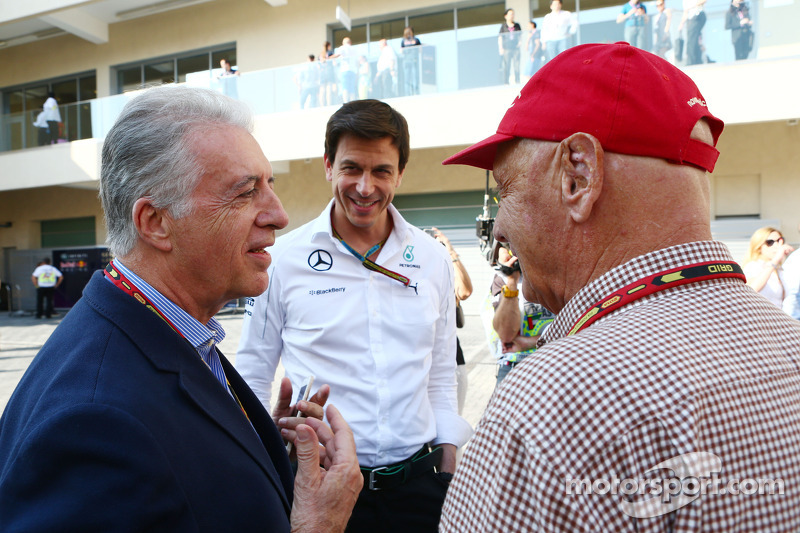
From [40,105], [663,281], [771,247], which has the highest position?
[40,105]

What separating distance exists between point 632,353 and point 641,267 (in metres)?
0.24

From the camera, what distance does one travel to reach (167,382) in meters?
1.19

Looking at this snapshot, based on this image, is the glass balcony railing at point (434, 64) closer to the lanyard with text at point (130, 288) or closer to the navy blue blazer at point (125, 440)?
the lanyard with text at point (130, 288)

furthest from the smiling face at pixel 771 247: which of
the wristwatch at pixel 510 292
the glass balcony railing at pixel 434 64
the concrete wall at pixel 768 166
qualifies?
the concrete wall at pixel 768 166

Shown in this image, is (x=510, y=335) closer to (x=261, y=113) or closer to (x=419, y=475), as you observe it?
(x=419, y=475)

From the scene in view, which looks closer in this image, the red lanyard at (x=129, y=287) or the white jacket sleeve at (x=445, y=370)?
the red lanyard at (x=129, y=287)

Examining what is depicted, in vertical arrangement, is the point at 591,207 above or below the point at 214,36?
below

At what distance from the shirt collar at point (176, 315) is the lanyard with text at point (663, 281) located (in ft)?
3.12

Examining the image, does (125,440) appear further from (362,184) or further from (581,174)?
(362,184)

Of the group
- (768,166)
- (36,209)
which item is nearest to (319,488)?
(768,166)

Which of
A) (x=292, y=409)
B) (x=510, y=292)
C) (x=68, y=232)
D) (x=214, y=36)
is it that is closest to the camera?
(x=292, y=409)

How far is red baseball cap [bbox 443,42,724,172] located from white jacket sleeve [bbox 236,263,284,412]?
4.91 ft

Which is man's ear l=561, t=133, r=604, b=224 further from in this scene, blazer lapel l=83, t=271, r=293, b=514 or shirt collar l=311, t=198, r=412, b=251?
shirt collar l=311, t=198, r=412, b=251

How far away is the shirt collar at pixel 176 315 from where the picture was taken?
4.42 ft
